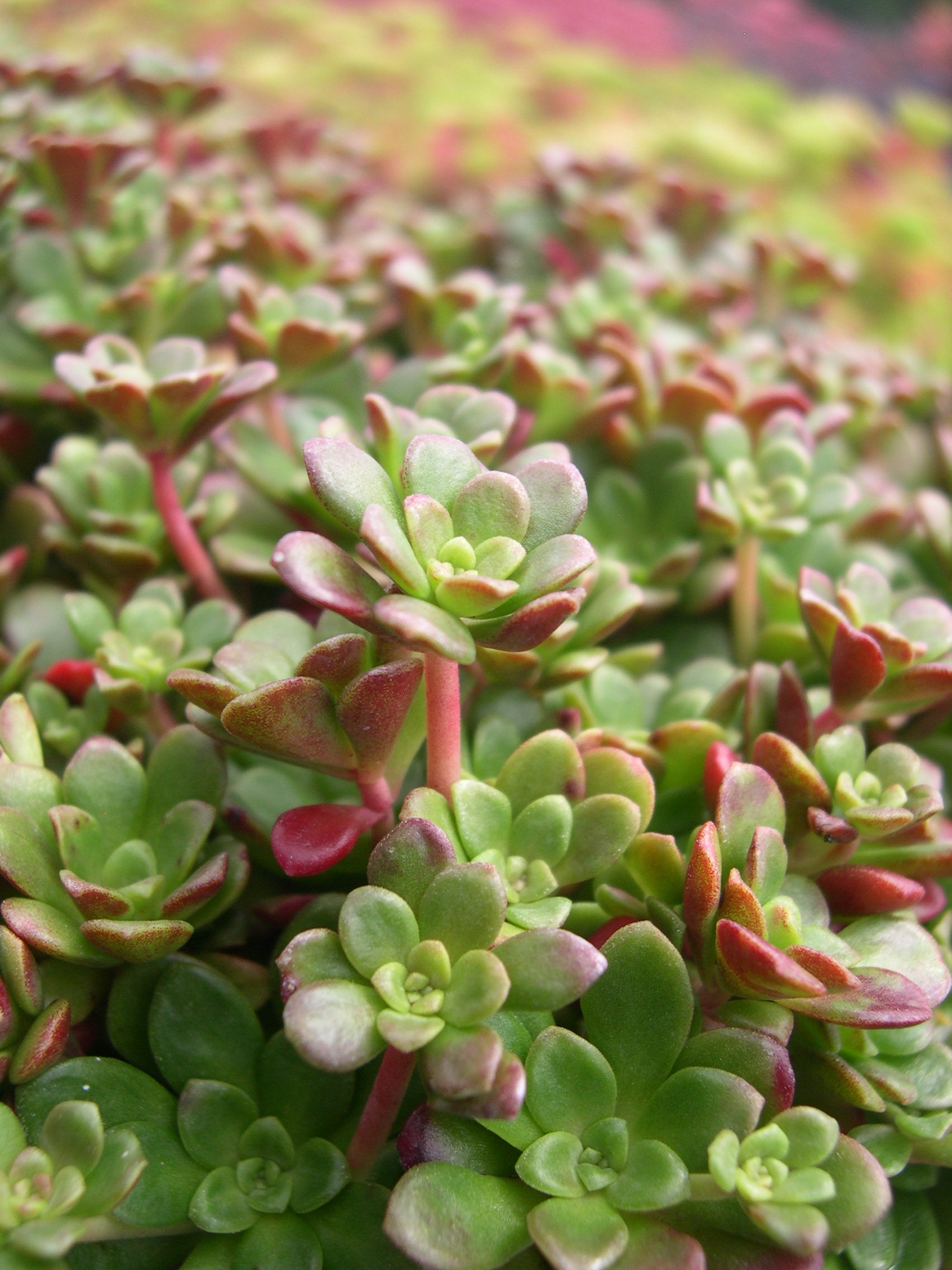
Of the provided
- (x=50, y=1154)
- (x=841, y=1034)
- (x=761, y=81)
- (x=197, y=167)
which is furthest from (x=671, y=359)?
(x=761, y=81)

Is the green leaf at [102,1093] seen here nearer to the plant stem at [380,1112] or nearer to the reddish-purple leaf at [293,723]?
the plant stem at [380,1112]

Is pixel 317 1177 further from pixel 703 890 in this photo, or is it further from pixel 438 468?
pixel 438 468

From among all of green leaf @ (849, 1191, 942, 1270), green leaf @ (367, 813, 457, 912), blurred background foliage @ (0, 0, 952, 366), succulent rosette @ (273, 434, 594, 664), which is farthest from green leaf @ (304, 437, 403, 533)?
blurred background foliage @ (0, 0, 952, 366)

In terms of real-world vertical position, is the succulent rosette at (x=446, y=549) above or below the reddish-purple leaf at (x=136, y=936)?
above

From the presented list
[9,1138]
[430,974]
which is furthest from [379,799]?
[9,1138]

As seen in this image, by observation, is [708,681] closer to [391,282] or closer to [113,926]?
[113,926]

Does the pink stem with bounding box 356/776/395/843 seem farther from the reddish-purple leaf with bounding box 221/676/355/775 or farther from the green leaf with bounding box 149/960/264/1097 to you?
the green leaf with bounding box 149/960/264/1097

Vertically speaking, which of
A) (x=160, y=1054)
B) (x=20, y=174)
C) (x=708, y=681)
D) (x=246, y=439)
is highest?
(x=20, y=174)

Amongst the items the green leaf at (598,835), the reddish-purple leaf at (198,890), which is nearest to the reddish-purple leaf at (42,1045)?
the reddish-purple leaf at (198,890)
